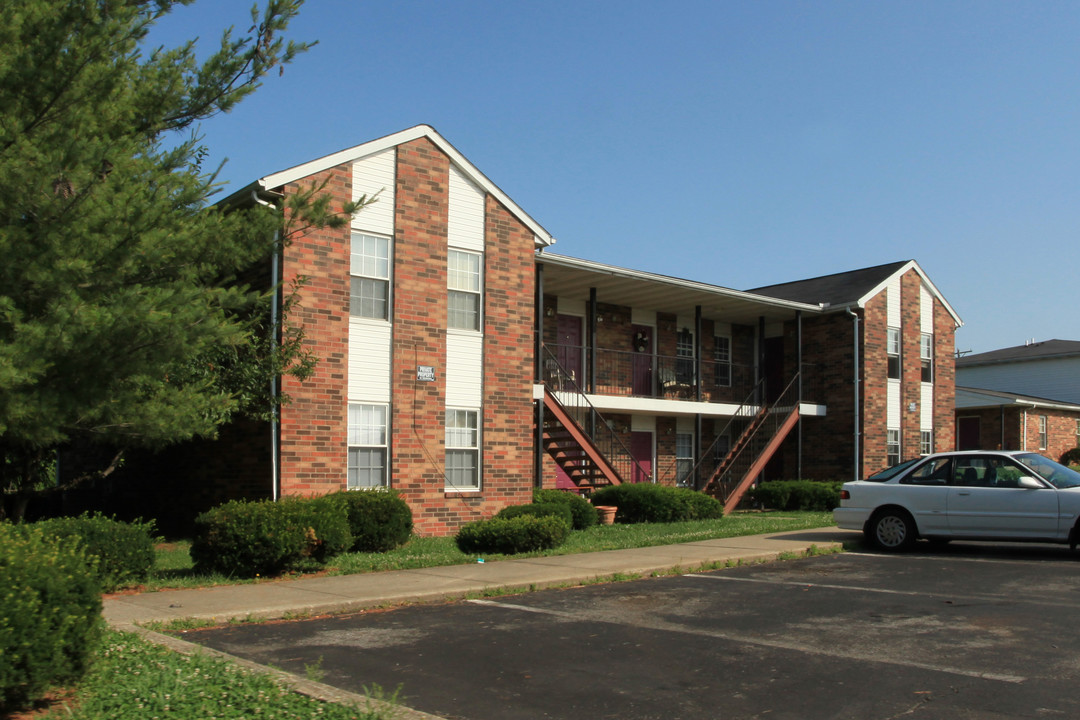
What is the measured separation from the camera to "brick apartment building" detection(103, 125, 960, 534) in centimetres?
1582

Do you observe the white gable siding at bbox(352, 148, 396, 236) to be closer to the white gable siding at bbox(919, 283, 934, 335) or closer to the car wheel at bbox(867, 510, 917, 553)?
the car wheel at bbox(867, 510, 917, 553)

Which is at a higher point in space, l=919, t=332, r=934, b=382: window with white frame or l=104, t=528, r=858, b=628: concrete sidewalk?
l=919, t=332, r=934, b=382: window with white frame

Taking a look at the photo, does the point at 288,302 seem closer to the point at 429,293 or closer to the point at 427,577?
the point at 429,293

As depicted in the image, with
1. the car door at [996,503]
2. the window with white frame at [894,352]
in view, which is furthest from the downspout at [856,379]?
the car door at [996,503]

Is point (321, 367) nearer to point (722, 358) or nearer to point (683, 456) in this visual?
point (683, 456)

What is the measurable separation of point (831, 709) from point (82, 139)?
856cm

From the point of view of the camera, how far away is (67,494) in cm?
1947

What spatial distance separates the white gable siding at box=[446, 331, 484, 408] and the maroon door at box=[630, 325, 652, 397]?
7.63 meters

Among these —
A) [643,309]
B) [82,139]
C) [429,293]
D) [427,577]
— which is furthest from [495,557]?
[643,309]

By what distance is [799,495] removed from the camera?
79.9 feet

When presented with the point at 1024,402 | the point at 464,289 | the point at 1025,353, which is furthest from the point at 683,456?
the point at 1025,353

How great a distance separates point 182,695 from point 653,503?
14473 mm

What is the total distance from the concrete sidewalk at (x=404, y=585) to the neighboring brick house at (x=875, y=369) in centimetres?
1270

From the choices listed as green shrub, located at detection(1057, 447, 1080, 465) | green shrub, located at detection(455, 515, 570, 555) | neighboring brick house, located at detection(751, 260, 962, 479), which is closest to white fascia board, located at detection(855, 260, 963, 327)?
neighboring brick house, located at detection(751, 260, 962, 479)
